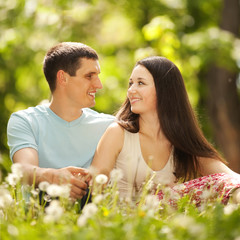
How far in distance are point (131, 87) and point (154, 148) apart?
0.58 metres

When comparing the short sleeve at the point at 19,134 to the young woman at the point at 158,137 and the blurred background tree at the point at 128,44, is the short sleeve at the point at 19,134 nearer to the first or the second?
the young woman at the point at 158,137

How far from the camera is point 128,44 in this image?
→ 1333 centimetres

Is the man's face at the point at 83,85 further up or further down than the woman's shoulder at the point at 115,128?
further up

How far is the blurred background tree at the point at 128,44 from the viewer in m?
7.58

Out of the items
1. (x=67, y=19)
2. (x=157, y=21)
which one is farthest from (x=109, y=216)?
(x=67, y=19)

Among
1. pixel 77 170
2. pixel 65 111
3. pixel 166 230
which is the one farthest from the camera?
pixel 65 111

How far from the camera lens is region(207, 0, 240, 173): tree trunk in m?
9.50

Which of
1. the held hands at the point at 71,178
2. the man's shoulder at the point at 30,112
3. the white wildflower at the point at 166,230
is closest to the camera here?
the white wildflower at the point at 166,230

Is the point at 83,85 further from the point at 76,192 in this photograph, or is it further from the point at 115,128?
the point at 76,192

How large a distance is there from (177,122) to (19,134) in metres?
1.35

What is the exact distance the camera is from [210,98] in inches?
393

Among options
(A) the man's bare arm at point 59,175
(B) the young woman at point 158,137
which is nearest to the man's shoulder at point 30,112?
(A) the man's bare arm at point 59,175

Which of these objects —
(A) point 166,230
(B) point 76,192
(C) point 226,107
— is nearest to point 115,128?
(B) point 76,192

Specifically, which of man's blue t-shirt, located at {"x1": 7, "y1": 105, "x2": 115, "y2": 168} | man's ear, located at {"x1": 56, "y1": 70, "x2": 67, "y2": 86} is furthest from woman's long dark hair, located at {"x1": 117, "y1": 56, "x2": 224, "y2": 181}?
man's ear, located at {"x1": 56, "y1": 70, "x2": 67, "y2": 86}
